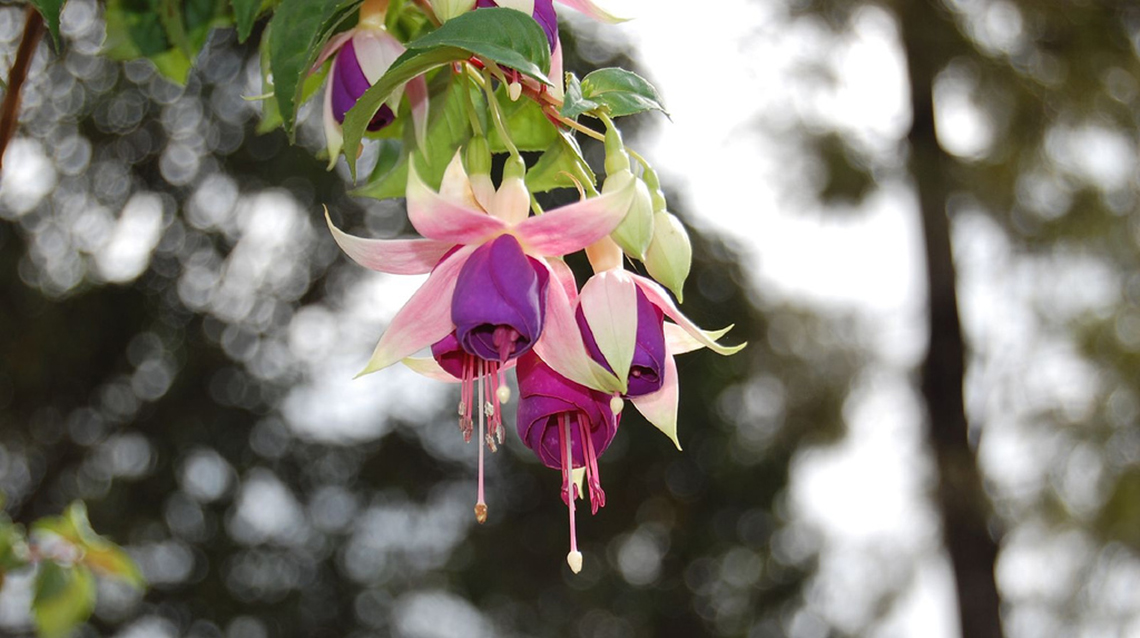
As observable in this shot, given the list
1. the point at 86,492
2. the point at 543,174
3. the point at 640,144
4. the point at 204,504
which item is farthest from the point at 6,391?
the point at 543,174

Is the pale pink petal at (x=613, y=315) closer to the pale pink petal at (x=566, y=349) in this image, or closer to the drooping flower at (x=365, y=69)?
the pale pink petal at (x=566, y=349)

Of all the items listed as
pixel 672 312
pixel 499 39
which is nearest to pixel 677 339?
pixel 672 312

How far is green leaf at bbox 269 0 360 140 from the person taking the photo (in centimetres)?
31

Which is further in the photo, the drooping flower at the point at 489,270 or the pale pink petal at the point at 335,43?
the pale pink petal at the point at 335,43

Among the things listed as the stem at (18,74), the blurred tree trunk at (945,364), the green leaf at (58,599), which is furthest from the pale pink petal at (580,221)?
the blurred tree trunk at (945,364)

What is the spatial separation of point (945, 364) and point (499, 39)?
261 cm

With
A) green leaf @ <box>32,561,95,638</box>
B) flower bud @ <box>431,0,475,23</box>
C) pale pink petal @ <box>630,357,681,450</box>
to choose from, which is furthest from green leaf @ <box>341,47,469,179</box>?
green leaf @ <box>32,561,95,638</box>

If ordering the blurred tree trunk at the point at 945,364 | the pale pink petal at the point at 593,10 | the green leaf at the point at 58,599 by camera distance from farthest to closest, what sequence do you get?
the blurred tree trunk at the point at 945,364
the green leaf at the point at 58,599
the pale pink petal at the point at 593,10

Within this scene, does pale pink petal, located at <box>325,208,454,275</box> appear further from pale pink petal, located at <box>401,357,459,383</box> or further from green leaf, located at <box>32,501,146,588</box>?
green leaf, located at <box>32,501,146,588</box>

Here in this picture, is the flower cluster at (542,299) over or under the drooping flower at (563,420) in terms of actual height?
over

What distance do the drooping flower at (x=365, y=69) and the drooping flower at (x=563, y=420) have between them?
0.36ft

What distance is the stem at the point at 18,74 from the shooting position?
39 cm

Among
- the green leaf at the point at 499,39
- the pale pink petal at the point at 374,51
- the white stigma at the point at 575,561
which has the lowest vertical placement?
the white stigma at the point at 575,561

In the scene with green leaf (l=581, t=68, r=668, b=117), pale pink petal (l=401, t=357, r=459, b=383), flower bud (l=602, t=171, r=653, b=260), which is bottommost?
pale pink petal (l=401, t=357, r=459, b=383)
